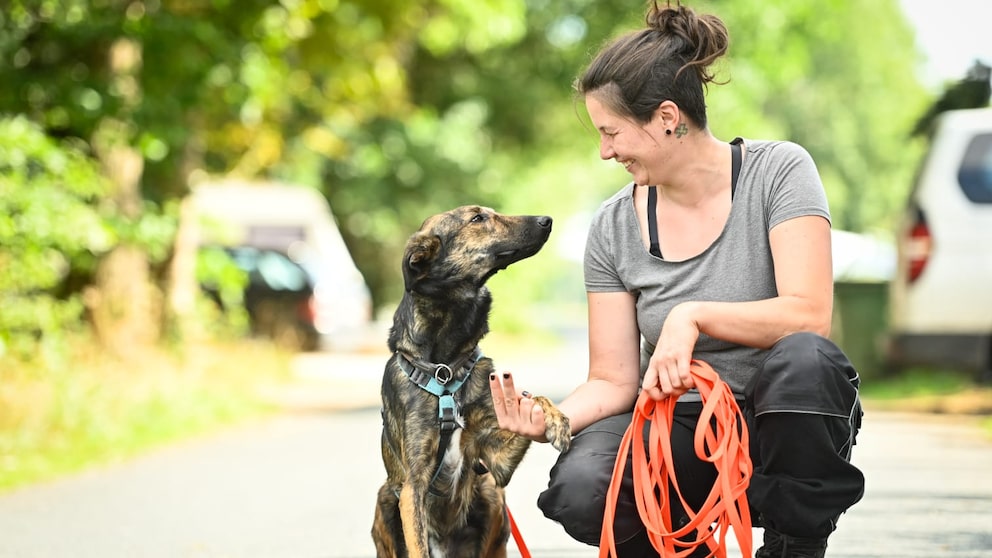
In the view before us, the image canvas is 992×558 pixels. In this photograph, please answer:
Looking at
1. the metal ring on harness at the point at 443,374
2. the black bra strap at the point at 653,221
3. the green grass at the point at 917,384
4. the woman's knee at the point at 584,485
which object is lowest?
the green grass at the point at 917,384

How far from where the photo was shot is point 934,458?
28.1 feet

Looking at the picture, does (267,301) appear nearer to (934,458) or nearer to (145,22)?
(145,22)

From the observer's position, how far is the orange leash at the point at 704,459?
11.7ft

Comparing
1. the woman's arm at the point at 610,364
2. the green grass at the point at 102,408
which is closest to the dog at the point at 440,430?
the woman's arm at the point at 610,364

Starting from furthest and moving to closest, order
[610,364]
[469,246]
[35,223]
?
[35,223]
[469,246]
[610,364]

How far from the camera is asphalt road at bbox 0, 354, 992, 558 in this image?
19.8 ft

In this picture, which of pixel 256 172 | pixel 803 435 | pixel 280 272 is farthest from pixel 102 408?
pixel 256 172

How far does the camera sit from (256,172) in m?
25.2

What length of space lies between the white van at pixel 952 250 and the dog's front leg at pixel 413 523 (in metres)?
7.01

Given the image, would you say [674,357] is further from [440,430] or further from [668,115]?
[440,430]

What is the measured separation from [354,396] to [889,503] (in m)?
9.89

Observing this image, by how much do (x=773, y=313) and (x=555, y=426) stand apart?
0.72 m

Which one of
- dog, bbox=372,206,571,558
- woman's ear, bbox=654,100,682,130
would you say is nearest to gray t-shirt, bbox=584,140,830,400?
Answer: woman's ear, bbox=654,100,682,130

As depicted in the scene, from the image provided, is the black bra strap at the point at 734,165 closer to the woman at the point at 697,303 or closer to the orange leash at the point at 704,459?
the woman at the point at 697,303
